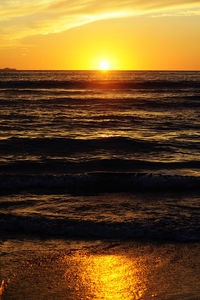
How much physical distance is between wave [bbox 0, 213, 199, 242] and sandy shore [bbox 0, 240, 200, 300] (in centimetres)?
29

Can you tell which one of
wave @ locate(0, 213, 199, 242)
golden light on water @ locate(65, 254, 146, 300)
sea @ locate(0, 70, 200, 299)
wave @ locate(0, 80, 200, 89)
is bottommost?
golden light on water @ locate(65, 254, 146, 300)

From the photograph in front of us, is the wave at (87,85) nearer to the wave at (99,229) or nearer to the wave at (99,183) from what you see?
the wave at (99,183)

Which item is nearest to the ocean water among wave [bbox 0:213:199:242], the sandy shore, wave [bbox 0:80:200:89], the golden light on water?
wave [bbox 0:213:199:242]

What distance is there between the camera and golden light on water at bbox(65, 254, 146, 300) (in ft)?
12.6

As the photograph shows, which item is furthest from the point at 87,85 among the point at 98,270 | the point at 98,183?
the point at 98,270

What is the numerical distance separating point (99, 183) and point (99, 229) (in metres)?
3.10

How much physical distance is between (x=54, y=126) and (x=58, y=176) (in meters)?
8.55

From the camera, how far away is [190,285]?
13.1 feet

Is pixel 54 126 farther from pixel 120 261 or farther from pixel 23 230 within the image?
pixel 120 261

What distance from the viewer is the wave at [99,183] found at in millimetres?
8250

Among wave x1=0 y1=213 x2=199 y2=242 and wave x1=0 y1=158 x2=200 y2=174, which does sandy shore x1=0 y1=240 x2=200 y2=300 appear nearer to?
wave x1=0 y1=213 x2=199 y2=242

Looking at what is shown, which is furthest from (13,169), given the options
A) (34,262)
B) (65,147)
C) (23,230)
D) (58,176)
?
(34,262)

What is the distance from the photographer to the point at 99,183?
885cm

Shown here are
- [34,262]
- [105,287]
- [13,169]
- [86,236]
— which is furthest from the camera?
[13,169]
